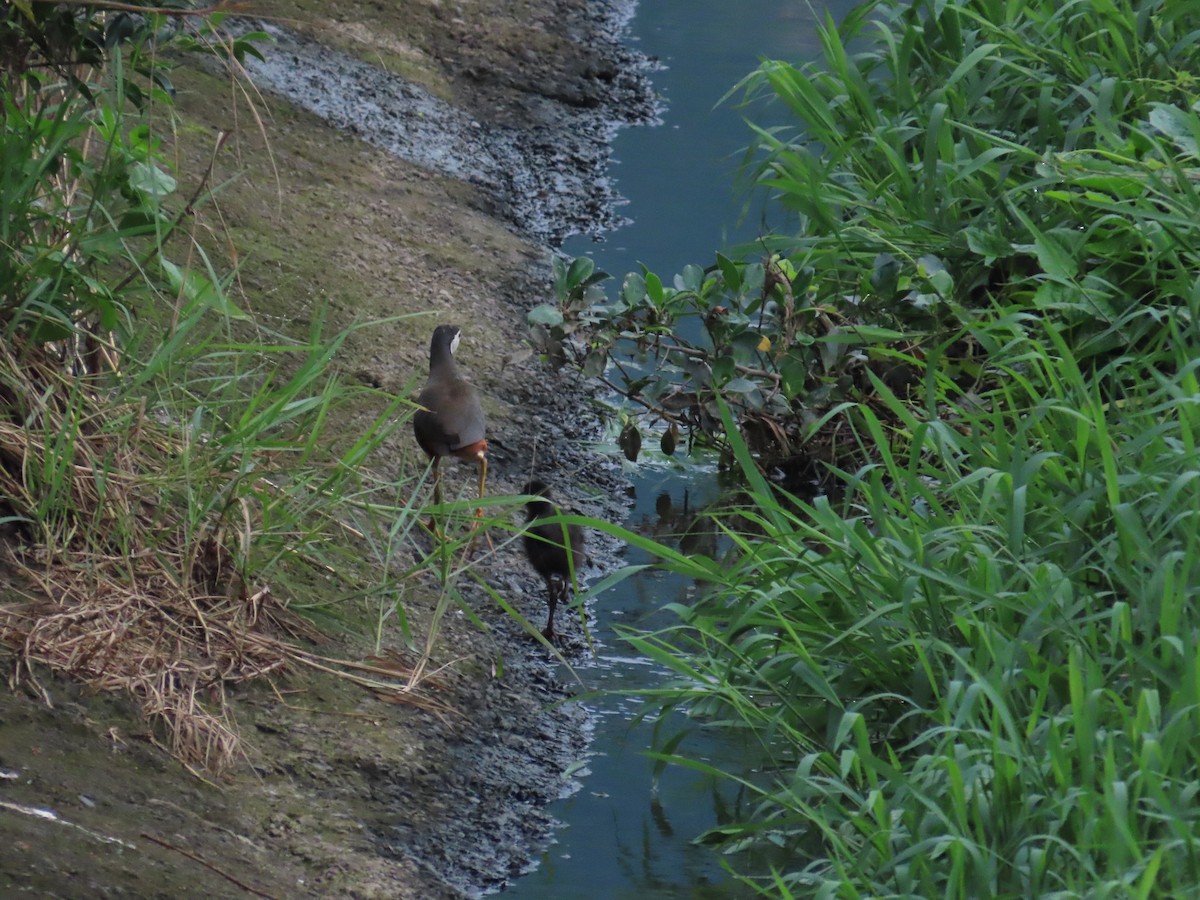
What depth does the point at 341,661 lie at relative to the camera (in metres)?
3.83

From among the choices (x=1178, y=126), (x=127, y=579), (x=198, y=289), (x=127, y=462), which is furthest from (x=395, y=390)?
(x=1178, y=126)

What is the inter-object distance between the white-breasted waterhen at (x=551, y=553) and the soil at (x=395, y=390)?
88 millimetres

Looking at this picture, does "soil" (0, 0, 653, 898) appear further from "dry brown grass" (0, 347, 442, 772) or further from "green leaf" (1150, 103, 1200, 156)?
"green leaf" (1150, 103, 1200, 156)

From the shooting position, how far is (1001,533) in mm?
3195

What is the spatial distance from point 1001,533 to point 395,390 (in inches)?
101

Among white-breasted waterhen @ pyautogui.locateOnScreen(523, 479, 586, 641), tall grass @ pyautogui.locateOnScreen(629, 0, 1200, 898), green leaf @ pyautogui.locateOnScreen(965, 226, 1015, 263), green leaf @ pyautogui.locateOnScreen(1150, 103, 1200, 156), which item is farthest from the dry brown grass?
green leaf @ pyautogui.locateOnScreen(1150, 103, 1200, 156)

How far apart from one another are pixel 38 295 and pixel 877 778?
2.05m

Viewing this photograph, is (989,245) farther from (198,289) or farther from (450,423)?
(198,289)

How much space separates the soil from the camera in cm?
308

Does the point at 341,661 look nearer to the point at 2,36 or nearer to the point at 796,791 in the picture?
the point at 796,791

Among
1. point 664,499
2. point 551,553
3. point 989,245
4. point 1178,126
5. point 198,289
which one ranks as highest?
point 1178,126

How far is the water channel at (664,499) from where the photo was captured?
3471mm

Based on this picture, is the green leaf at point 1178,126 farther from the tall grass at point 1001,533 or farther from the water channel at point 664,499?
the water channel at point 664,499

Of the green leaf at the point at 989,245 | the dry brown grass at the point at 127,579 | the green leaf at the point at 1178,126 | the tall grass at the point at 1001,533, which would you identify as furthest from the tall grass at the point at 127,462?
the green leaf at the point at 1178,126
